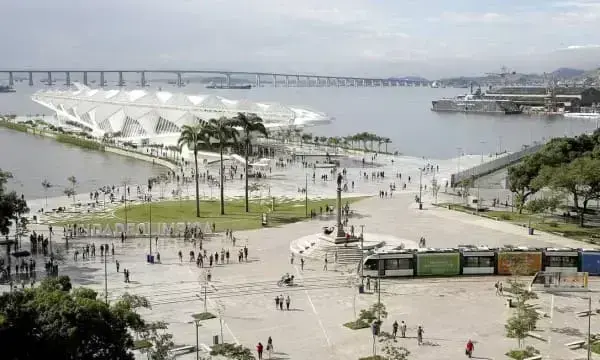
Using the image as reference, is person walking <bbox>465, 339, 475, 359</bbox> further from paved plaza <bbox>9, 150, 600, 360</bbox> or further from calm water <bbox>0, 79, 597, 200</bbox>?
calm water <bbox>0, 79, 597, 200</bbox>

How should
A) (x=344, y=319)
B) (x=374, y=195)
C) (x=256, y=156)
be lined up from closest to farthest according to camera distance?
1. (x=344, y=319)
2. (x=374, y=195)
3. (x=256, y=156)

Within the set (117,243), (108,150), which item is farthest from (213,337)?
(108,150)

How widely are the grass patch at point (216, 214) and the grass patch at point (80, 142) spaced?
40466mm

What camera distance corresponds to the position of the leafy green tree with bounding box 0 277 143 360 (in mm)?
15758

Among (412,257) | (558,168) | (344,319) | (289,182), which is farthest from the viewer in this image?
(289,182)

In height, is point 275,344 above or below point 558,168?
below

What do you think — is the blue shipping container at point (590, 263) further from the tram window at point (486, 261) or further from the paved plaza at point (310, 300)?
the paved plaza at point (310, 300)

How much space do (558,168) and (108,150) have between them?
55445mm

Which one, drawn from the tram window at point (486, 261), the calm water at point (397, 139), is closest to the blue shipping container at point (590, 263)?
the tram window at point (486, 261)

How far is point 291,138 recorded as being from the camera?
90.6m

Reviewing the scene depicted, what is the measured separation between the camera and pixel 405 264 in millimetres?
30547

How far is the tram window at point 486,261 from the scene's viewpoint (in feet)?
101

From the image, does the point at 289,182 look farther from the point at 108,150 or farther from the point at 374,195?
the point at 108,150

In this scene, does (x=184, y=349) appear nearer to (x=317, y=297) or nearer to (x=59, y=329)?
(x=59, y=329)
